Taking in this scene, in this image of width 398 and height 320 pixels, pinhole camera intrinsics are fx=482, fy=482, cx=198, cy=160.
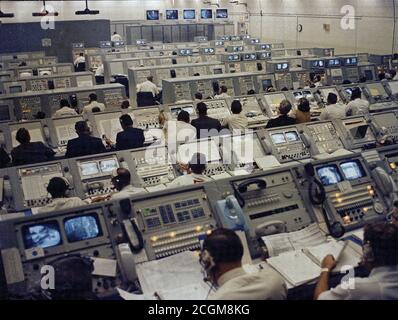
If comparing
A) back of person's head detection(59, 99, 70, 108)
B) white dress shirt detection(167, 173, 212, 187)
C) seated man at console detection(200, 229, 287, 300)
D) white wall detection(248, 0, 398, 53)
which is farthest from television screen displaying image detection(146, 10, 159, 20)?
seated man at console detection(200, 229, 287, 300)

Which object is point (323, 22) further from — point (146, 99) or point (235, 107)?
point (235, 107)

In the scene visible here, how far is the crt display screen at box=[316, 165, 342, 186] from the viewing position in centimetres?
296

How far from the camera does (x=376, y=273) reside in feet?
6.91

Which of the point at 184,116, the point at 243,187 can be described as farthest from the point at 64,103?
the point at 243,187

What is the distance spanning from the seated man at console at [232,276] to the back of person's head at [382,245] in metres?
0.43

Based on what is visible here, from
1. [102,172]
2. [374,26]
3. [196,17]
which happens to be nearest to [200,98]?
[102,172]

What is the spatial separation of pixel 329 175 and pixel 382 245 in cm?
92

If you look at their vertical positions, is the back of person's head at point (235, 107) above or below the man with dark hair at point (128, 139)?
above

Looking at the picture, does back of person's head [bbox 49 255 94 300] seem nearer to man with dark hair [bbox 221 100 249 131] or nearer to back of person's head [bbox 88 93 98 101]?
man with dark hair [bbox 221 100 249 131]

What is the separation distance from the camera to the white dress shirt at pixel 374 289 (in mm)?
2053

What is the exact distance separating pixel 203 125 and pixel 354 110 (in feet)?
6.89

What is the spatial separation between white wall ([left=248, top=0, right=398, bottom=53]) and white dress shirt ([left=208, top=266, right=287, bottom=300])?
1151 centimetres

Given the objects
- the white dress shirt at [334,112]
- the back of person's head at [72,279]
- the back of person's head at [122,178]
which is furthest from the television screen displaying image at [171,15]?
the back of person's head at [72,279]

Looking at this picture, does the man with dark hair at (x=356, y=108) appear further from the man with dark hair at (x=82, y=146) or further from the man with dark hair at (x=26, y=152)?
the man with dark hair at (x=26, y=152)
